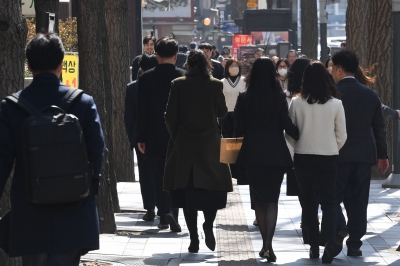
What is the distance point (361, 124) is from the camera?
320 inches

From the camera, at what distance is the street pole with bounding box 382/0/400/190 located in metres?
13.2

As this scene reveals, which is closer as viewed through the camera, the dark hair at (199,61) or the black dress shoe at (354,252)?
the black dress shoe at (354,252)

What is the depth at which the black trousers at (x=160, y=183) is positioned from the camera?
9.38m

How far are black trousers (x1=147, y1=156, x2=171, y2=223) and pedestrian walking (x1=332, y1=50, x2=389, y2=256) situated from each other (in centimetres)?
191

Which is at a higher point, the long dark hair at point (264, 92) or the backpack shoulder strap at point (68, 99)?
the backpack shoulder strap at point (68, 99)

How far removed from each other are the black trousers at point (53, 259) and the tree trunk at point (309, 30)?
72.1 feet

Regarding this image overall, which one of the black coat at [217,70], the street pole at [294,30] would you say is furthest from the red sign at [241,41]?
the black coat at [217,70]

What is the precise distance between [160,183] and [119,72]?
17.0ft

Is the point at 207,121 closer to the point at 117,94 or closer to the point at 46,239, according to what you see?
the point at 46,239

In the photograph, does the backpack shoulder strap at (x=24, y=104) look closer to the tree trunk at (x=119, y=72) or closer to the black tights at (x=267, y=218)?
the black tights at (x=267, y=218)

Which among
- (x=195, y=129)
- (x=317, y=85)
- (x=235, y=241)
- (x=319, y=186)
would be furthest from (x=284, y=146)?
(x=235, y=241)

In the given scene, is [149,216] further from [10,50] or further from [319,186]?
[10,50]

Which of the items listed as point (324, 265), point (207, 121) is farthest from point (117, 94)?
point (324, 265)

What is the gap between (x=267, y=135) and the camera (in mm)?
8039
